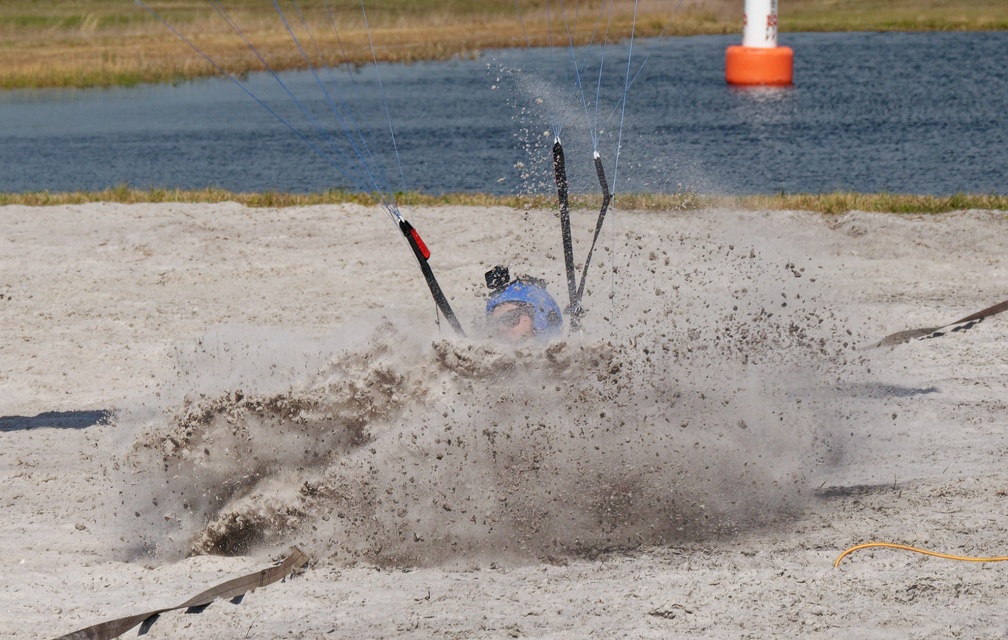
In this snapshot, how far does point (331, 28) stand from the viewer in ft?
163

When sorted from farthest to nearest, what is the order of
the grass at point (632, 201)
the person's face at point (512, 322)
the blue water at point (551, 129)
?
the blue water at point (551, 129) < the grass at point (632, 201) < the person's face at point (512, 322)

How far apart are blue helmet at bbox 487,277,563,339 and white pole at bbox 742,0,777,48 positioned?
25.9 m

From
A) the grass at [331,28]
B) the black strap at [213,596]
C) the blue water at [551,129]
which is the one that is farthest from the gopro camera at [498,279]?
the grass at [331,28]

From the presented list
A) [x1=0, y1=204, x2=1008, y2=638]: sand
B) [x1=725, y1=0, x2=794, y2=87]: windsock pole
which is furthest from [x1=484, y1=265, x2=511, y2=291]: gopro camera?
[x1=725, y1=0, x2=794, y2=87]: windsock pole

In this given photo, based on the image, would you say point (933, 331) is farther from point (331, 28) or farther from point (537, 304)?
point (331, 28)

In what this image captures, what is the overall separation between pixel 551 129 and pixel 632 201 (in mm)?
2353

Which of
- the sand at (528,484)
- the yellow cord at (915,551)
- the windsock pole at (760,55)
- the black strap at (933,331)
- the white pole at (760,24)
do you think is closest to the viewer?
the sand at (528,484)

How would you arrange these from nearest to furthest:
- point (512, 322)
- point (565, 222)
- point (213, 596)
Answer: point (213, 596) → point (512, 322) → point (565, 222)

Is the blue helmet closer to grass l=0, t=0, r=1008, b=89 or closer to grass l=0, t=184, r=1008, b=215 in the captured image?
grass l=0, t=184, r=1008, b=215

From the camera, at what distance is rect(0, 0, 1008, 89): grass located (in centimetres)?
4103

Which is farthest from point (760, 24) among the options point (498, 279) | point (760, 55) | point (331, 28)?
point (498, 279)

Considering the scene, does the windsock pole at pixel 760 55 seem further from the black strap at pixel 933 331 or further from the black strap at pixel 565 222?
the black strap at pixel 565 222

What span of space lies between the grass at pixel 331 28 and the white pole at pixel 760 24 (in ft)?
18.7

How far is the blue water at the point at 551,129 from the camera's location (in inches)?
714
